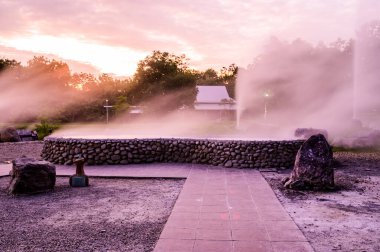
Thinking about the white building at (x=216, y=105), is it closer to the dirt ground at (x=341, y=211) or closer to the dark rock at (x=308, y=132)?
the dark rock at (x=308, y=132)

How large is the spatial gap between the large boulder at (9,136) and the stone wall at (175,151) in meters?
8.80

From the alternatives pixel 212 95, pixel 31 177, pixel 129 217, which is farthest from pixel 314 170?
pixel 212 95

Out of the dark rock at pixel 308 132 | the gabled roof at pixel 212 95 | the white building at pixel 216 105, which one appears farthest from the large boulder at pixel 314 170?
the gabled roof at pixel 212 95

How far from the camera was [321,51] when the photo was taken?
1412 inches

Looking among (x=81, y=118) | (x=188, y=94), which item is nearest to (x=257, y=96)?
(x=188, y=94)

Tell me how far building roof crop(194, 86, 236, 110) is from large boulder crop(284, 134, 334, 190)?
37607mm

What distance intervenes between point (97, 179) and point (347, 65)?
31.0 meters

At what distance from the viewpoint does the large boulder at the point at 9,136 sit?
21875 millimetres

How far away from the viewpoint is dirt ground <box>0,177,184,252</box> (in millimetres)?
5934

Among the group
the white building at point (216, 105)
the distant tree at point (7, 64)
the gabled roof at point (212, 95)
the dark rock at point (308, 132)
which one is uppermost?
the distant tree at point (7, 64)

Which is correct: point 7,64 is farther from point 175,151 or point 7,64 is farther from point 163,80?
point 175,151

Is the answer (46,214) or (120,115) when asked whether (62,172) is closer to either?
(46,214)

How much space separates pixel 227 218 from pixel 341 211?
2571 millimetres

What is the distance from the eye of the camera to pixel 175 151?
14242mm
